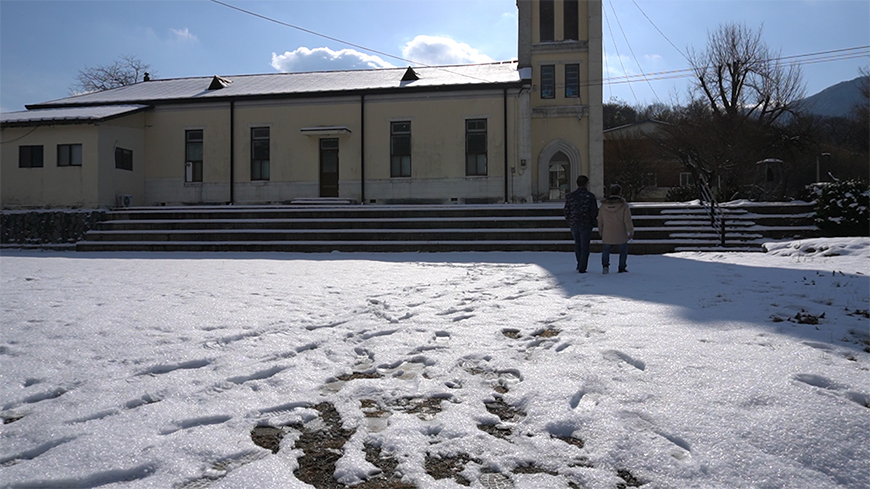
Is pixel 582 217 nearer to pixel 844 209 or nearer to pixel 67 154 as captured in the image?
pixel 844 209

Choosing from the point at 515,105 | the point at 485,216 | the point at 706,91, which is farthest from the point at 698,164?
the point at 485,216

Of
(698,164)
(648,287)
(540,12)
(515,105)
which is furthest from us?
(698,164)

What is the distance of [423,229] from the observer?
48.7 ft

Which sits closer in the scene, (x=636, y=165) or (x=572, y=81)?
(x=572, y=81)

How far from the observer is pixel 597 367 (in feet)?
11.9

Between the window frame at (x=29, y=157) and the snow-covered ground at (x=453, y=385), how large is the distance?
16997 millimetres

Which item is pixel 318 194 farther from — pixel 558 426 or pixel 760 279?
pixel 558 426

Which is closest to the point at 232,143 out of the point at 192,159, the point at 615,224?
the point at 192,159

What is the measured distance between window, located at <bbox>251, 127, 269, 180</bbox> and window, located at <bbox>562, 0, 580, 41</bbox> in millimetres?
14281

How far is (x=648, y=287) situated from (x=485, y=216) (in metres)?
8.82

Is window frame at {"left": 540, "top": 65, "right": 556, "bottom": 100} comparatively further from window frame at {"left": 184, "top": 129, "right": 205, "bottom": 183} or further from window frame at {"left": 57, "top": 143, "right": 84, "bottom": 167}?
window frame at {"left": 57, "top": 143, "right": 84, "bottom": 167}

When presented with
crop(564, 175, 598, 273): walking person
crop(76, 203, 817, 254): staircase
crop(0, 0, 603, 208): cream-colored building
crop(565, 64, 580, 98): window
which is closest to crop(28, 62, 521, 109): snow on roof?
crop(0, 0, 603, 208): cream-colored building

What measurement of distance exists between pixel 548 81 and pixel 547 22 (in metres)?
2.83

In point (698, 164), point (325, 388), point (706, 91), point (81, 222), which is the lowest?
point (325, 388)
